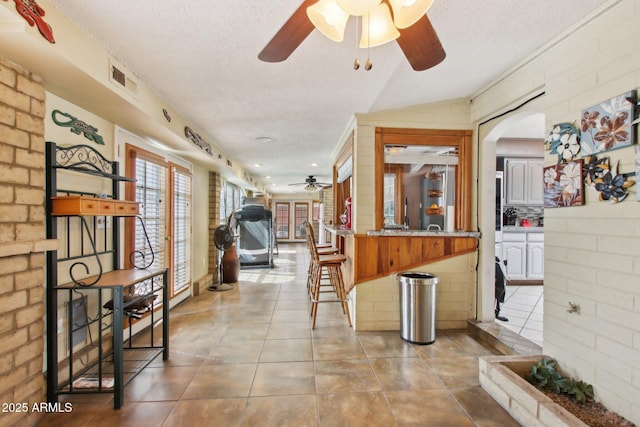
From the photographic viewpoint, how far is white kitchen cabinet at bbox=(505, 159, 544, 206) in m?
4.93

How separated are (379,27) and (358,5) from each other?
245mm

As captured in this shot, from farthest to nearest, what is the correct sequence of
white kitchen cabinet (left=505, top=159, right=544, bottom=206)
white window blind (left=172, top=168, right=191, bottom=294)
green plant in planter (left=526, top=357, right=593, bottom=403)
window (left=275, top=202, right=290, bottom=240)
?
window (left=275, top=202, right=290, bottom=240) < white kitchen cabinet (left=505, top=159, right=544, bottom=206) < white window blind (left=172, top=168, right=191, bottom=294) < green plant in planter (left=526, top=357, right=593, bottom=403)

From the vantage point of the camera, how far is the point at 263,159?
18.9 ft

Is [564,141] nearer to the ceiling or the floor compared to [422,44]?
nearer to the floor

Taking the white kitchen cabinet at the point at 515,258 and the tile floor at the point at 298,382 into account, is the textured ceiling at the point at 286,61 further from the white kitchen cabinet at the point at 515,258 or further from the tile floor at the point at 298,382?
the white kitchen cabinet at the point at 515,258

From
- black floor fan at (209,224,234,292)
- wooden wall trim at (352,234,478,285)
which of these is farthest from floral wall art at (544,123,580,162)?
black floor fan at (209,224,234,292)

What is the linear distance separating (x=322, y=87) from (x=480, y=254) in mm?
2299

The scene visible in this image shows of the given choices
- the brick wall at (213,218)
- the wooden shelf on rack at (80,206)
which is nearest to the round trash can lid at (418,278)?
the wooden shelf on rack at (80,206)

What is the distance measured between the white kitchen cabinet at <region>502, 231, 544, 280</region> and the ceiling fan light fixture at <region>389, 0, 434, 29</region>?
4601 millimetres

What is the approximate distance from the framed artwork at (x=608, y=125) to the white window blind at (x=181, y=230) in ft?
13.3

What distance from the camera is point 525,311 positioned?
3.61m

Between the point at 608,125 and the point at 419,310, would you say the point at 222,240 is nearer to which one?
the point at 419,310

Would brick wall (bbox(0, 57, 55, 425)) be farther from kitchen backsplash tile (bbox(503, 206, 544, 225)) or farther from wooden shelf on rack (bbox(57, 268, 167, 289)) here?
kitchen backsplash tile (bbox(503, 206, 544, 225))

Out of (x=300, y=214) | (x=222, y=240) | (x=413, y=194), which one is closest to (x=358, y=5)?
(x=413, y=194)
